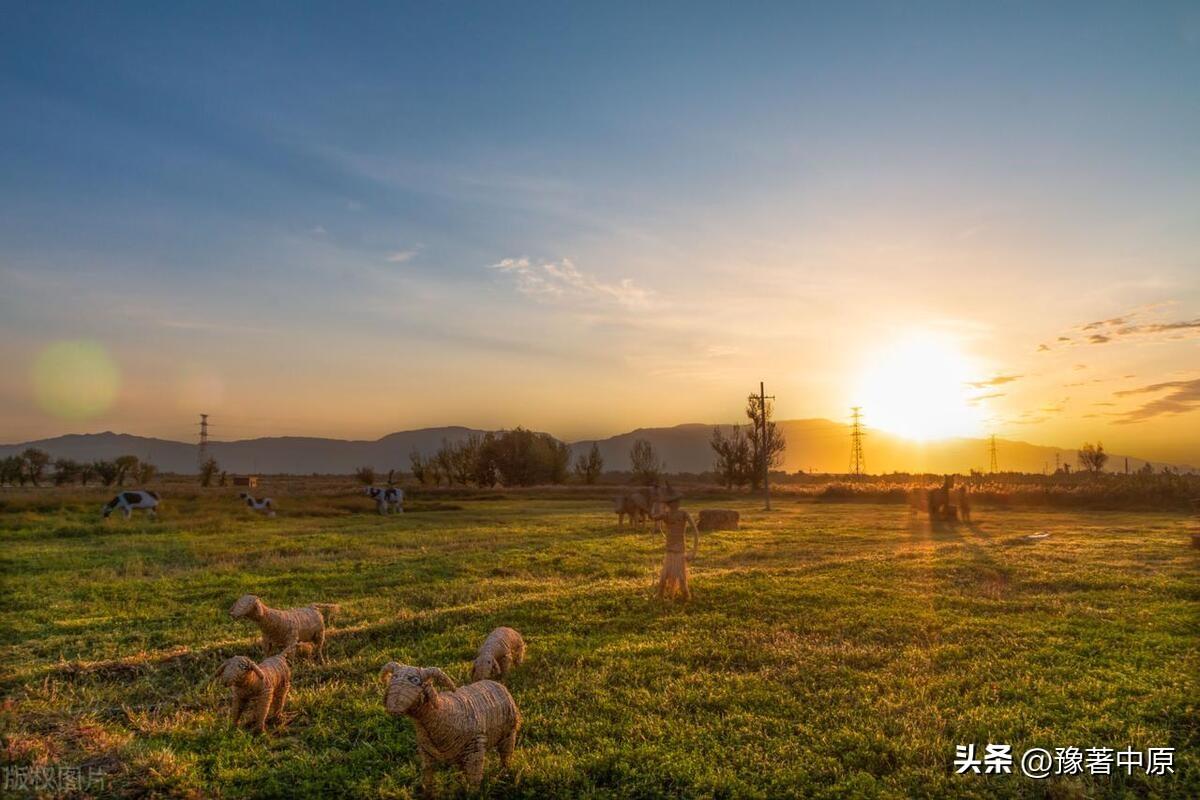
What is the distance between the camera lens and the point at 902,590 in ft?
48.2

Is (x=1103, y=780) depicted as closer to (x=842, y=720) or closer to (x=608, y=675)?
(x=842, y=720)

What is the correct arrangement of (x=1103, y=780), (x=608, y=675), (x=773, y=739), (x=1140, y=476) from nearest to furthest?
(x=1103, y=780)
(x=773, y=739)
(x=608, y=675)
(x=1140, y=476)

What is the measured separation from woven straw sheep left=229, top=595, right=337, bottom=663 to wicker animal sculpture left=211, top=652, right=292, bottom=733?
4.10 feet

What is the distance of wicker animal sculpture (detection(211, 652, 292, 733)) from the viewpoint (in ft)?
21.3

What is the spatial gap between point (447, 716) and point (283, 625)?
15.0ft

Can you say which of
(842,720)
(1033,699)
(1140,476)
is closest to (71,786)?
(842,720)

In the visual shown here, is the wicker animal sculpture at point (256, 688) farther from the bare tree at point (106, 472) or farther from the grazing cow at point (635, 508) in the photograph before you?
the bare tree at point (106, 472)

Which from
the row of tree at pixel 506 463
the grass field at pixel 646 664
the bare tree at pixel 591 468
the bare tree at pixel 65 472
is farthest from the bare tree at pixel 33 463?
the grass field at pixel 646 664

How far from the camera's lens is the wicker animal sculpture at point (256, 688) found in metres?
6.48

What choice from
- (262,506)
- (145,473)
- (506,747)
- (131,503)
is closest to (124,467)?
(145,473)

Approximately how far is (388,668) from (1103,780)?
639 cm

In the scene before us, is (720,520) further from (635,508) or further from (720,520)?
(635,508)

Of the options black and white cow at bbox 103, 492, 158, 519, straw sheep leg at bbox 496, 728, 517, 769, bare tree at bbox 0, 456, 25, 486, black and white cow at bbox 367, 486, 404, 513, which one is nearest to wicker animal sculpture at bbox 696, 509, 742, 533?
black and white cow at bbox 367, 486, 404, 513

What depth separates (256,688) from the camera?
22.3 feet
